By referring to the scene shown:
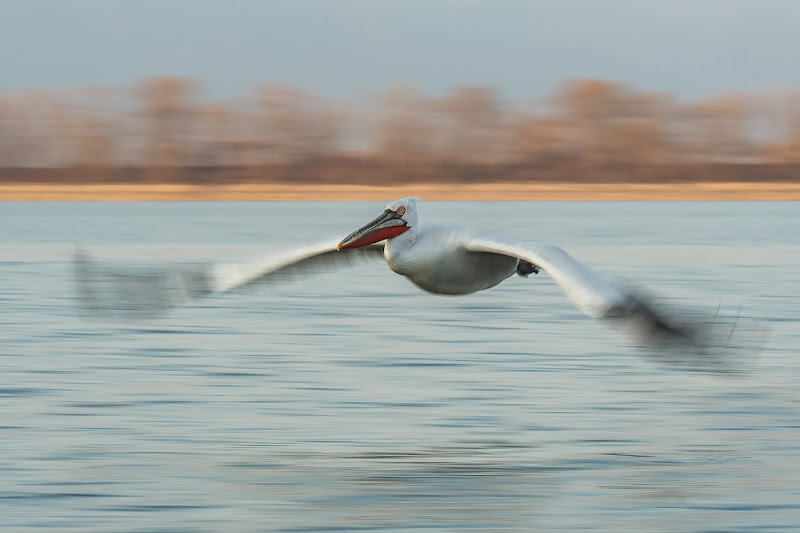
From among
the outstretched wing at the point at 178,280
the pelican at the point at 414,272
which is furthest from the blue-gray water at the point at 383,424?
the pelican at the point at 414,272

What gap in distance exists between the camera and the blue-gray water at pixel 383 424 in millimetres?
8008

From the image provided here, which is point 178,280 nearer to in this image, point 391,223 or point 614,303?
point 391,223

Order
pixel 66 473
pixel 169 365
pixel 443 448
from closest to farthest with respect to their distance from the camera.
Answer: pixel 66 473
pixel 443 448
pixel 169 365

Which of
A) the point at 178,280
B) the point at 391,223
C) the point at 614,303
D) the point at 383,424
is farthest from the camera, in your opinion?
the point at 178,280

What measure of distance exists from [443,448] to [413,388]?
2.24m

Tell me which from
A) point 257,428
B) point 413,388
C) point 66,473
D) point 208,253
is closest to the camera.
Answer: point 66,473

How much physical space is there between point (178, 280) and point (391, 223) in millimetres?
2048

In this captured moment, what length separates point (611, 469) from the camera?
8836 mm

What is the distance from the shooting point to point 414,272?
380 inches

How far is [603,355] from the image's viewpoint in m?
13.8

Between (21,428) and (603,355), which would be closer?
(21,428)

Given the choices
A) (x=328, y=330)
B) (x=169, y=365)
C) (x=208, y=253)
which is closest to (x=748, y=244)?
(x=208, y=253)

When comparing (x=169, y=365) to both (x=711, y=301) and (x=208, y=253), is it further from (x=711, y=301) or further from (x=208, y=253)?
(x=208, y=253)

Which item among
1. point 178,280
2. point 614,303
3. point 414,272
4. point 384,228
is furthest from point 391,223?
point 178,280
